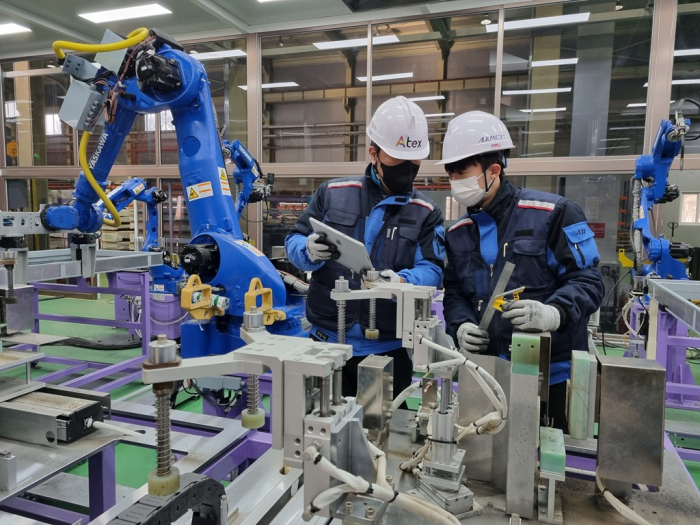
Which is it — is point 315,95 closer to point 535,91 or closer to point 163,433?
point 535,91

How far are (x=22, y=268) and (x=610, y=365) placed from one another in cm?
262

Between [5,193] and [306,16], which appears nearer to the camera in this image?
[306,16]

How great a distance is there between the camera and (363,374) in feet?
3.54

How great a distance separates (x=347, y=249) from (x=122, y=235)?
634cm

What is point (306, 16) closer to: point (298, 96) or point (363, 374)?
point (298, 96)

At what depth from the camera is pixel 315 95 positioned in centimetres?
754

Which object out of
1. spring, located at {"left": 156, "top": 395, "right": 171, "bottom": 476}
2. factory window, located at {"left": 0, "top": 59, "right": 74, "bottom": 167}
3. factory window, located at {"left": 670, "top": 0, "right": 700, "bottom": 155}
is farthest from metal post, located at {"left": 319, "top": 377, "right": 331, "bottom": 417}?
factory window, located at {"left": 0, "top": 59, "right": 74, "bottom": 167}

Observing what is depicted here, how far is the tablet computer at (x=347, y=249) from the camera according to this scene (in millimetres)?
1626

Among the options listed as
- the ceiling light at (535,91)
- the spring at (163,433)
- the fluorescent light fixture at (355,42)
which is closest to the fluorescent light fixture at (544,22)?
the ceiling light at (535,91)

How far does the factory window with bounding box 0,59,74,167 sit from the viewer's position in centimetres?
755

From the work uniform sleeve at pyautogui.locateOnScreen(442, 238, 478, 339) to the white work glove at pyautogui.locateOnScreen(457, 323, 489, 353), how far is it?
0.11 metres

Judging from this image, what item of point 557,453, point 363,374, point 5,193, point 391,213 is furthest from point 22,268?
point 5,193

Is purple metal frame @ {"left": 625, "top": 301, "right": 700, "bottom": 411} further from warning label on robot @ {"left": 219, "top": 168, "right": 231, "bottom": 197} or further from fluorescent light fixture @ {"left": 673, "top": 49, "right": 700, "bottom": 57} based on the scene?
fluorescent light fixture @ {"left": 673, "top": 49, "right": 700, "bottom": 57}

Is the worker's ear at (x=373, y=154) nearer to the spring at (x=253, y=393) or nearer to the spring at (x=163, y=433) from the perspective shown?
the spring at (x=253, y=393)
